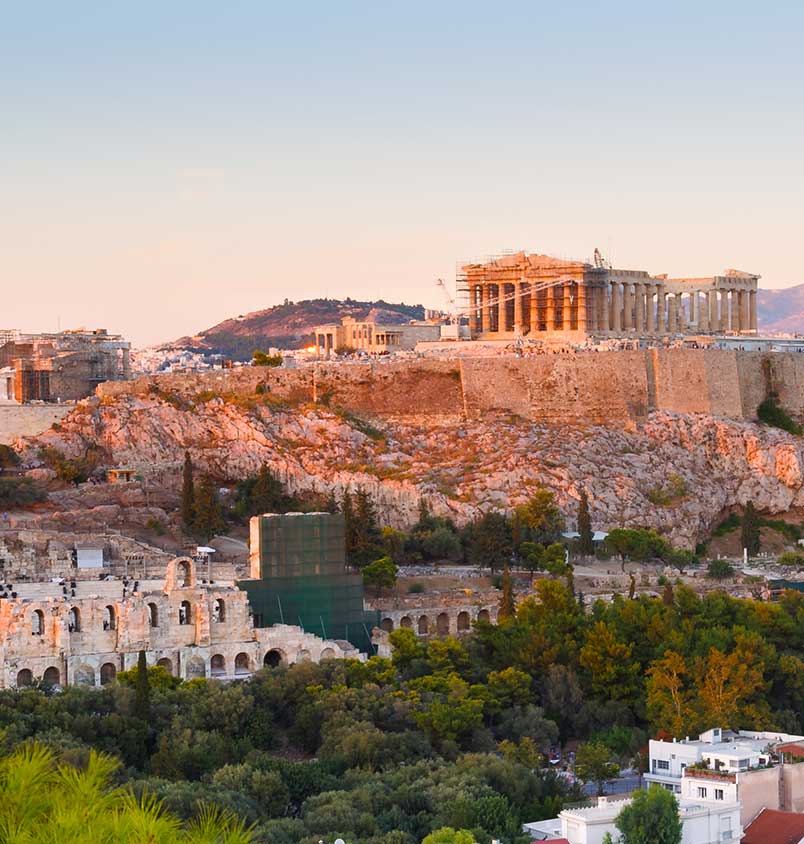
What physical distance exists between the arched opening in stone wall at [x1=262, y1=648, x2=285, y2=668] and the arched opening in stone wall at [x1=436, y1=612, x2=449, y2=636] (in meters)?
6.11

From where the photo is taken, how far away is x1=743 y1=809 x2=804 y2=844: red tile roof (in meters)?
42.0

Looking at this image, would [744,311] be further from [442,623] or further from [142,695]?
[142,695]

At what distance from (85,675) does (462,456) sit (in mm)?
24415

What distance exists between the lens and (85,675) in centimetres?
5319

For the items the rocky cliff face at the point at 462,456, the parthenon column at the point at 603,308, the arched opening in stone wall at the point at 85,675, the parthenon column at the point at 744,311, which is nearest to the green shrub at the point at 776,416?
the rocky cliff face at the point at 462,456

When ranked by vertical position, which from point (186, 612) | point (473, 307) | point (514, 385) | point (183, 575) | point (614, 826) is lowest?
point (614, 826)

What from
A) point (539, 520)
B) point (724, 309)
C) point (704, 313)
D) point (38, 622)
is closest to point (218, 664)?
point (38, 622)

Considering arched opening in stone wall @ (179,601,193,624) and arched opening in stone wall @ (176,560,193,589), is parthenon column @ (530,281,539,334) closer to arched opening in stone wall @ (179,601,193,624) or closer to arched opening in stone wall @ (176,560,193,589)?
arched opening in stone wall @ (176,560,193,589)

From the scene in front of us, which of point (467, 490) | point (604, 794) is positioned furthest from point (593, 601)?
point (604, 794)

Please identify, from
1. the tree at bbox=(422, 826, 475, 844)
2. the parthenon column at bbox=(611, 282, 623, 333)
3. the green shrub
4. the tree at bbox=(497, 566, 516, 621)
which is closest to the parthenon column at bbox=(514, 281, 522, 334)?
the parthenon column at bbox=(611, 282, 623, 333)

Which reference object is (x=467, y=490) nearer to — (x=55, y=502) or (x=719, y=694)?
(x=55, y=502)

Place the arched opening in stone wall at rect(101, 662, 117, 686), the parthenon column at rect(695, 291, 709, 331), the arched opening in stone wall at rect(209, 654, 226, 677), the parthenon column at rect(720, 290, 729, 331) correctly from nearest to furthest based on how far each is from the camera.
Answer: the arched opening in stone wall at rect(101, 662, 117, 686) < the arched opening in stone wall at rect(209, 654, 226, 677) < the parthenon column at rect(695, 291, 709, 331) < the parthenon column at rect(720, 290, 729, 331)

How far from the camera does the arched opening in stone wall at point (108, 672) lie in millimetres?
53500

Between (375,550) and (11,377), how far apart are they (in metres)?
23.5
